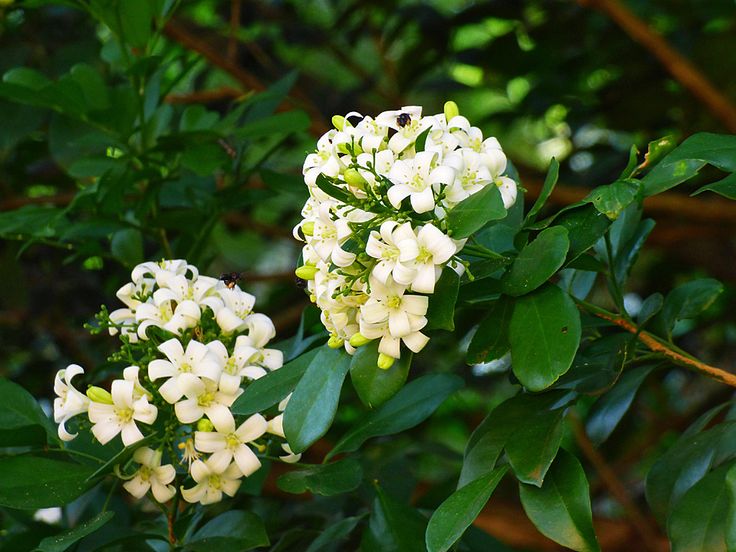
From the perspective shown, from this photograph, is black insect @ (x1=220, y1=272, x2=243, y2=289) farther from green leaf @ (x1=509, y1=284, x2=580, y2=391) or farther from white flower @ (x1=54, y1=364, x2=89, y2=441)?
green leaf @ (x1=509, y1=284, x2=580, y2=391)

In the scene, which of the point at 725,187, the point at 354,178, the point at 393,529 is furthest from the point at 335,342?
the point at 725,187

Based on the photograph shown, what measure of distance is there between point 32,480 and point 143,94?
1.79ft

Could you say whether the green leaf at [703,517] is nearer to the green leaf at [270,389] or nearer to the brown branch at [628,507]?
the green leaf at [270,389]

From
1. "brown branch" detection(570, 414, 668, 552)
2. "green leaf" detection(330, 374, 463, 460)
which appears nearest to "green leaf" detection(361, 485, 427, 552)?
"green leaf" detection(330, 374, 463, 460)

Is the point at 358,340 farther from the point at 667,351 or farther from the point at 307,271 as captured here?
the point at 667,351

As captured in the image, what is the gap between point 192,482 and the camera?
3.32 feet

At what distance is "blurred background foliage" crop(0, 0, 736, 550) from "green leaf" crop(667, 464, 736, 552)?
1.43 feet

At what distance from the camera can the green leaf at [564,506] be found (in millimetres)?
755

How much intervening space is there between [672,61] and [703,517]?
1.10 meters

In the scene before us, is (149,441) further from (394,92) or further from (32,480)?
(394,92)

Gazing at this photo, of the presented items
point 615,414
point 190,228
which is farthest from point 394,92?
point 615,414

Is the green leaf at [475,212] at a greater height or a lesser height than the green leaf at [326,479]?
greater

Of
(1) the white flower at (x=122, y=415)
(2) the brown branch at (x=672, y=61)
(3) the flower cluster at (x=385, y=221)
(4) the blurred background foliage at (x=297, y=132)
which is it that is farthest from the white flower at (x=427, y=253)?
(2) the brown branch at (x=672, y=61)

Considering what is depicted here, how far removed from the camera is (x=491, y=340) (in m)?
0.78
